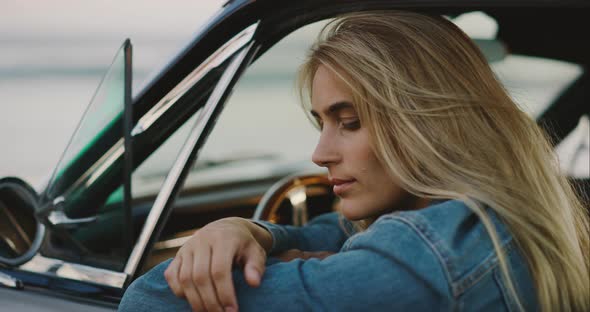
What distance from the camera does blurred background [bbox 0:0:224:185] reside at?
659cm

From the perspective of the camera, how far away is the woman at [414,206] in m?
1.18

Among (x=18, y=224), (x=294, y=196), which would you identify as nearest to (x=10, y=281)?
(x=18, y=224)

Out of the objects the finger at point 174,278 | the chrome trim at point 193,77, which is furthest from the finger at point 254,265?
the chrome trim at point 193,77

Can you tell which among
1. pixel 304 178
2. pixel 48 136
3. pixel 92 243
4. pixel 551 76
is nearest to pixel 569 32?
pixel 551 76

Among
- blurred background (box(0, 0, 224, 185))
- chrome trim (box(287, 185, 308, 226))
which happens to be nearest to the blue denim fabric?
chrome trim (box(287, 185, 308, 226))

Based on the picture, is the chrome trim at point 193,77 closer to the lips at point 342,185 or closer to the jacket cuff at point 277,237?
the jacket cuff at point 277,237

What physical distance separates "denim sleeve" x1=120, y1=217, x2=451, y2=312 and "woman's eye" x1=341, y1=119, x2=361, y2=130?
29 centimetres

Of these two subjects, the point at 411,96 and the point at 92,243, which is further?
the point at 92,243

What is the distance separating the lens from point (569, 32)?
8.77 ft

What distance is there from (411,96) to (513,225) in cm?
32

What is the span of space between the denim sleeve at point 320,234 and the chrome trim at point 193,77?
461 millimetres

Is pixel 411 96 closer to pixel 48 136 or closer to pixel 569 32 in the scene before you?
pixel 569 32

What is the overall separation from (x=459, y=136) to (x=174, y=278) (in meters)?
0.61

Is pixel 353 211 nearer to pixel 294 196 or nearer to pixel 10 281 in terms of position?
pixel 10 281
